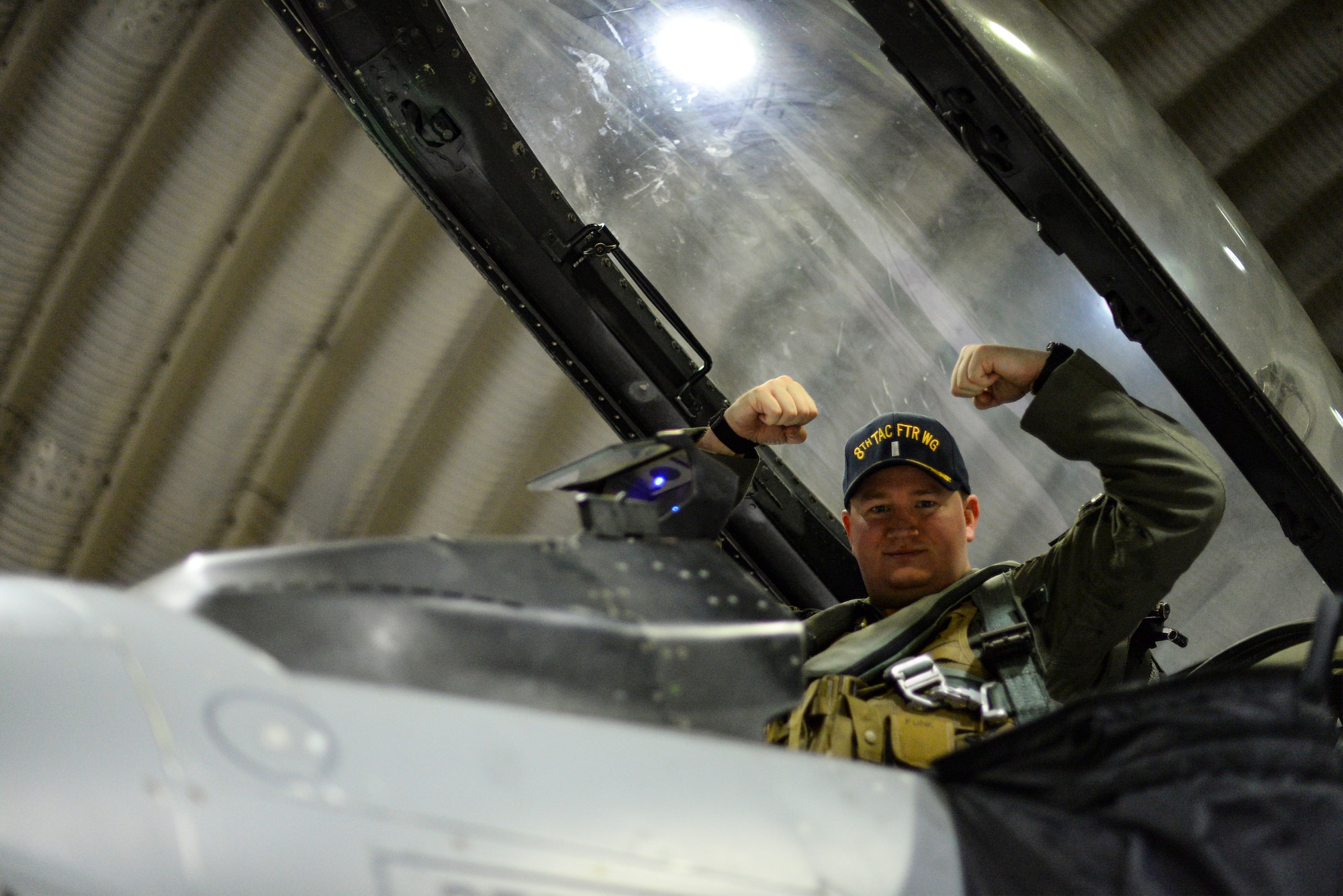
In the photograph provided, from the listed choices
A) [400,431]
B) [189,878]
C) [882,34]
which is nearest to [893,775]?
[189,878]

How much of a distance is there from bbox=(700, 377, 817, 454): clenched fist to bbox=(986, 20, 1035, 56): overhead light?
2.11ft

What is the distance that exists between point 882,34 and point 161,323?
7.94ft

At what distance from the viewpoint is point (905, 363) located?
2.04 meters

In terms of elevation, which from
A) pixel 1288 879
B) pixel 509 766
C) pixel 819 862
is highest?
pixel 509 766

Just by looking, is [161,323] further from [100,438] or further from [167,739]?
[167,739]

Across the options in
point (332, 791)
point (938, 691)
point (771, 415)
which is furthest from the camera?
point (771, 415)

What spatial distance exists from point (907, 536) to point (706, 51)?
0.96 metres

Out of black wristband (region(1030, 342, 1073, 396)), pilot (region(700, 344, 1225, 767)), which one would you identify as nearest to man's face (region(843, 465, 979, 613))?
pilot (region(700, 344, 1225, 767))

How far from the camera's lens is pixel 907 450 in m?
1.88

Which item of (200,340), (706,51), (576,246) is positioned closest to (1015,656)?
(576,246)

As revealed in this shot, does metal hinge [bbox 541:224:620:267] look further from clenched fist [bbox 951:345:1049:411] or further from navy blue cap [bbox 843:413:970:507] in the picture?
clenched fist [bbox 951:345:1049:411]

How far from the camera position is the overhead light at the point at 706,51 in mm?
2023

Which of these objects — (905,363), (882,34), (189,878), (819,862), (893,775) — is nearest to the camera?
(189,878)

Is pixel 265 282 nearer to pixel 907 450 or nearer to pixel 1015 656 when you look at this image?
pixel 907 450
